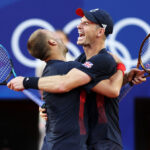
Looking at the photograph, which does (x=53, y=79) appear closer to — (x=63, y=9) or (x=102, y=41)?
(x=102, y=41)

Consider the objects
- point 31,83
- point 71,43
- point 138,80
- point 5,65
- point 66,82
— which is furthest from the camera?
point 71,43

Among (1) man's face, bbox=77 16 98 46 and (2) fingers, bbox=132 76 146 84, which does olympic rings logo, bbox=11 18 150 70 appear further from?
(1) man's face, bbox=77 16 98 46

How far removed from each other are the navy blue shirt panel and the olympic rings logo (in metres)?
3.18

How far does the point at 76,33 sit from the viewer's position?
6992 millimetres

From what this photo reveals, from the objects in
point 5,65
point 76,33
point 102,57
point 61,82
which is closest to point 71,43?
point 76,33

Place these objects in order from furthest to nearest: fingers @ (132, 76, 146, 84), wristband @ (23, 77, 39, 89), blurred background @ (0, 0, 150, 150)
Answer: blurred background @ (0, 0, 150, 150)
fingers @ (132, 76, 146, 84)
wristband @ (23, 77, 39, 89)

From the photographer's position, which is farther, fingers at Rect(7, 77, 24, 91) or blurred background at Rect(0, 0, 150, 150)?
blurred background at Rect(0, 0, 150, 150)

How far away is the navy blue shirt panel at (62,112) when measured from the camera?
3.62 m

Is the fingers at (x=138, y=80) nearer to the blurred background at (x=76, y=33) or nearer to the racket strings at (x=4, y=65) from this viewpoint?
the racket strings at (x=4, y=65)

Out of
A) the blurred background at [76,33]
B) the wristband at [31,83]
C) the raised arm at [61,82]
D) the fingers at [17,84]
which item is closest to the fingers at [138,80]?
the raised arm at [61,82]

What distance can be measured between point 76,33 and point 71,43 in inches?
7.0

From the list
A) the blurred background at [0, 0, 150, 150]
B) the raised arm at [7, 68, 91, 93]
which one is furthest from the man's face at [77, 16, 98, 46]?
the blurred background at [0, 0, 150, 150]

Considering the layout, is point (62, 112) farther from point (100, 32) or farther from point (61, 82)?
point (100, 32)

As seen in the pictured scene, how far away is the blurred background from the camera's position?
679cm
